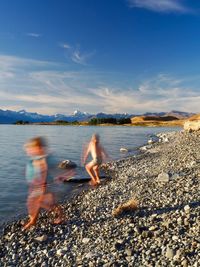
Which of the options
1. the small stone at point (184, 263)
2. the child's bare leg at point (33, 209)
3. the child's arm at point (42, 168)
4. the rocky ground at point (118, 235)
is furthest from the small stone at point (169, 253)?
the child's bare leg at point (33, 209)

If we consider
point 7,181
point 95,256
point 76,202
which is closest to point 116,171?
point 7,181

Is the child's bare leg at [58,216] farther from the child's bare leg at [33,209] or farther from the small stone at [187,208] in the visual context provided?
the small stone at [187,208]

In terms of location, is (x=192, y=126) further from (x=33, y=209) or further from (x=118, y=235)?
(x=118, y=235)

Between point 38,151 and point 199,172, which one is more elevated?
point 38,151

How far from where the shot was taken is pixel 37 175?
13.6 m

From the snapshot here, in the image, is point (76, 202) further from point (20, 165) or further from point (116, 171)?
point (20, 165)

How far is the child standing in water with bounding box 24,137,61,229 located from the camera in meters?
13.4

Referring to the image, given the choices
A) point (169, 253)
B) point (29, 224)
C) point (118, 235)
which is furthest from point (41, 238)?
point (169, 253)

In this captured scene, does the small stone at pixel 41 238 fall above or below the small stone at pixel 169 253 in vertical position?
below

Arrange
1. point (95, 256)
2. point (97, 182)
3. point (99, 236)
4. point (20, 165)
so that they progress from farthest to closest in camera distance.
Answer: point (20, 165)
point (97, 182)
point (99, 236)
point (95, 256)

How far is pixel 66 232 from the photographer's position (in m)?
13.2

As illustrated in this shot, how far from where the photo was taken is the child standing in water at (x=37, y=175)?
13.4m

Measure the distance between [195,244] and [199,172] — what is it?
11082 millimetres

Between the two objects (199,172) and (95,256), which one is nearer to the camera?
(95,256)
